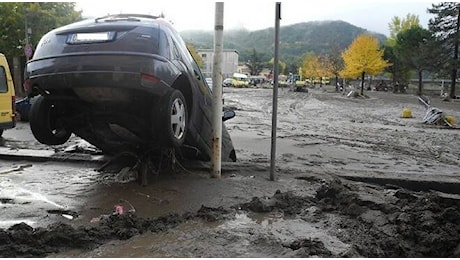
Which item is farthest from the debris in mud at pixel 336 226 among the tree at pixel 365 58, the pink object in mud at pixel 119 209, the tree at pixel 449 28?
the tree at pixel 365 58

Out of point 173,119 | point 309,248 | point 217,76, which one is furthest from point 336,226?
point 217,76

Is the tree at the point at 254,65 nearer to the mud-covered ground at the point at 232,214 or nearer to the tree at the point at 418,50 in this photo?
the tree at the point at 418,50

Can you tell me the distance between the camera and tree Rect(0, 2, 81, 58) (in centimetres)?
2766

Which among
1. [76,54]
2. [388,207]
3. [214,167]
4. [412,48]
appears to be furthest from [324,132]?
[412,48]

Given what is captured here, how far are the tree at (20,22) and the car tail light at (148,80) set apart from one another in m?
25.6

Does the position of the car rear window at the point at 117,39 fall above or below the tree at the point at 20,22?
below

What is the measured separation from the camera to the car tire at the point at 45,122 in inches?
216

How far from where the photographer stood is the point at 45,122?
5543 millimetres

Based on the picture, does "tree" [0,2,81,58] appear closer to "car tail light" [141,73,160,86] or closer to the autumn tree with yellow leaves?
"car tail light" [141,73,160,86]

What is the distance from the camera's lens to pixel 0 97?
35.3ft

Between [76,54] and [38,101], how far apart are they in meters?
Result: 1.14

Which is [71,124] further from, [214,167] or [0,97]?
[0,97]

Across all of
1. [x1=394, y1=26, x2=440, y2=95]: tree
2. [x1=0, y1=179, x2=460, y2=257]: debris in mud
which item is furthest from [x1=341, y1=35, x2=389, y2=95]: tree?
[x1=0, y1=179, x2=460, y2=257]: debris in mud

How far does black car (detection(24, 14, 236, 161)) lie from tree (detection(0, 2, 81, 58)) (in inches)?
966
